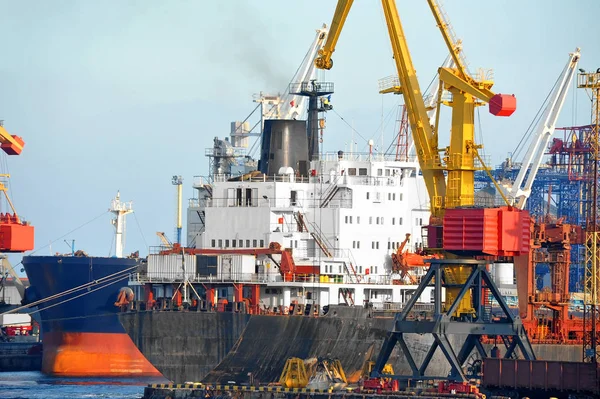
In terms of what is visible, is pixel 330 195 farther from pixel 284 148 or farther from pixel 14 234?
pixel 14 234

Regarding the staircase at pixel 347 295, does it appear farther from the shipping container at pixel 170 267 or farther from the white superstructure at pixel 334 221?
the shipping container at pixel 170 267

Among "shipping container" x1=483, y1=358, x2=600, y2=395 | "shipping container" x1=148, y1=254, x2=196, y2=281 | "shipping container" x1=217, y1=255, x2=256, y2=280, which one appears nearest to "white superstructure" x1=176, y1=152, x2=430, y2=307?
"shipping container" x1=217, y1=255, x2=256, y2=280

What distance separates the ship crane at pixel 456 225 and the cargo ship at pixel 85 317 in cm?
2397

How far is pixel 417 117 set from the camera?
68438mm

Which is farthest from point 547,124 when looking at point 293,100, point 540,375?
point 540,375

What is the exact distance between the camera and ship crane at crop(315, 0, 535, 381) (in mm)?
63281

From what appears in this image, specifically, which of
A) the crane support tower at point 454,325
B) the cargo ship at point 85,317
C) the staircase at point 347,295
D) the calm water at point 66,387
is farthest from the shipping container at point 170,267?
the cargo ship at point 85,317

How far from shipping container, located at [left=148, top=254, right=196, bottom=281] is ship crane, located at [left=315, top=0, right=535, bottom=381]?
10.4 metres

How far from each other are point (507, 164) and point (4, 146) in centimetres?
7413

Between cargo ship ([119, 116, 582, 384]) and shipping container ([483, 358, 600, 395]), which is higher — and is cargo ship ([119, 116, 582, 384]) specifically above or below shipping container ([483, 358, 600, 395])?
above

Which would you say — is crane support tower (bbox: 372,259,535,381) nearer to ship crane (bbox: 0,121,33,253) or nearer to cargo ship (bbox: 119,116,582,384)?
cargo ship (bbox: 119,116,582,384)

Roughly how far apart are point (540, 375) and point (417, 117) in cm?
1577

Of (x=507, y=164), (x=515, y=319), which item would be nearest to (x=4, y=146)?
(x=515, y=319)

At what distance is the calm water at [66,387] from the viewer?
2881 inches
